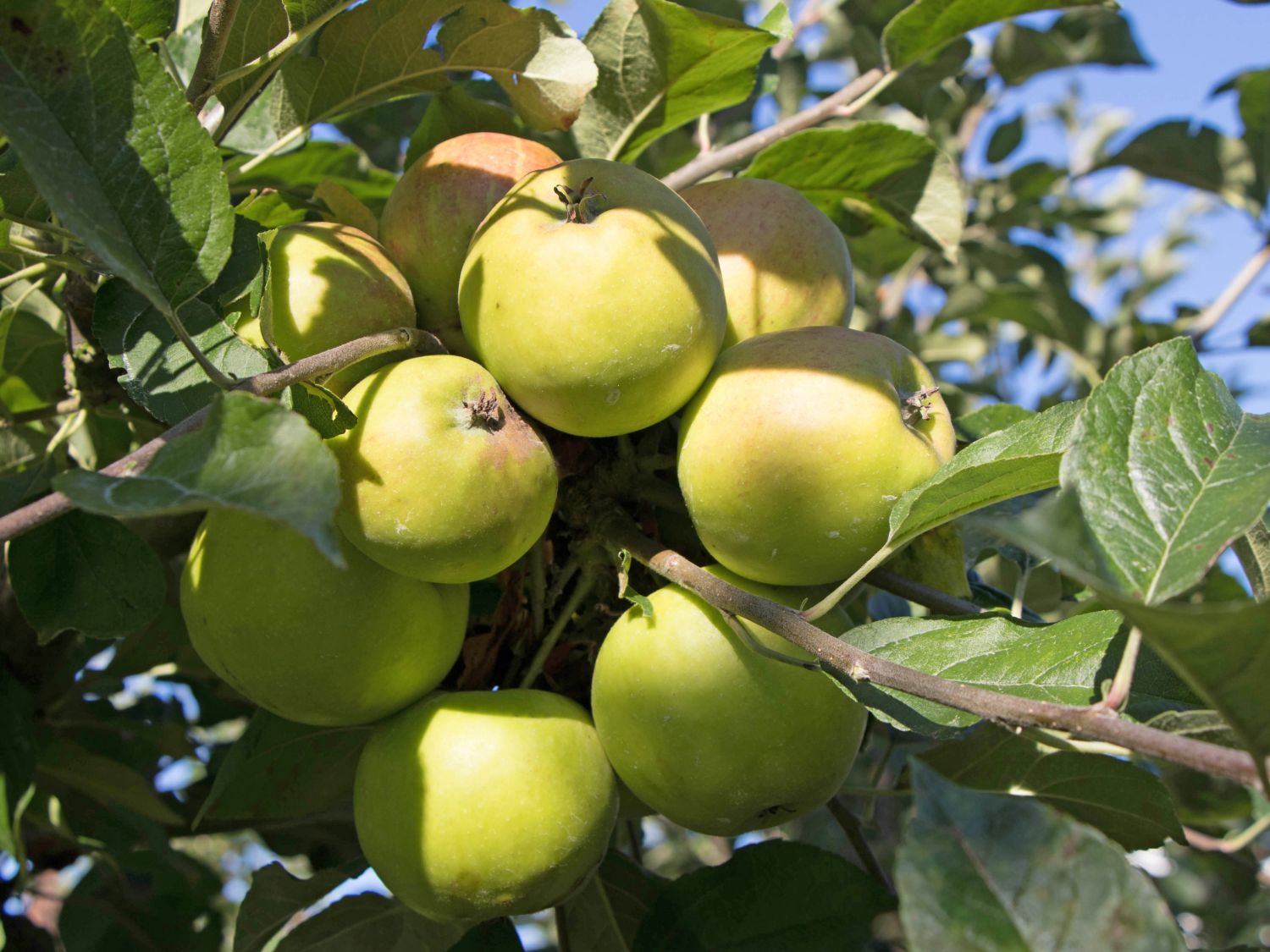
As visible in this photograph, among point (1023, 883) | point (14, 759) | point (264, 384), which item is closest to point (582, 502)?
point (264, 384)

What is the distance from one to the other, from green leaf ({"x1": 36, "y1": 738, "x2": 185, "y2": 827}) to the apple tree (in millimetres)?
111

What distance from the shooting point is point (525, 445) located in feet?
2.98

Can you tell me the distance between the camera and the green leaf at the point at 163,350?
89 cm

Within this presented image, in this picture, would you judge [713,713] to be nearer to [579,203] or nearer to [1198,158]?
[579,203]

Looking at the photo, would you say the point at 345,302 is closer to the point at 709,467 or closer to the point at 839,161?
the point at 709,467

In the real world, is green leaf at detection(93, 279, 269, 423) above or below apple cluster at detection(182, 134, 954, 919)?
above

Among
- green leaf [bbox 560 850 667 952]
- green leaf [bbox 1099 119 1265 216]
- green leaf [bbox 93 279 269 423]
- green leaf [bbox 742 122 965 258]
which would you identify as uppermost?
green leaf [bbox 93 279 269 423]

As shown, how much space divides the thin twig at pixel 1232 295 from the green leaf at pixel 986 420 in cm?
110

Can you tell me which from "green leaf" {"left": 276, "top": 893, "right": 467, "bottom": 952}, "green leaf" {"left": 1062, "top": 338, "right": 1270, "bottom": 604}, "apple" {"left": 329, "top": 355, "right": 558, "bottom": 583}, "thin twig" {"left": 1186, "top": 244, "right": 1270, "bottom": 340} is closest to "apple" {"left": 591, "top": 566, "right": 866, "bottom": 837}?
"apple" {"left": 329, "top": 355, "right": 558, "bottom": 583}

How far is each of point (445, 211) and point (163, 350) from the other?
287mm

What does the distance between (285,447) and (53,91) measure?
349 millimetres

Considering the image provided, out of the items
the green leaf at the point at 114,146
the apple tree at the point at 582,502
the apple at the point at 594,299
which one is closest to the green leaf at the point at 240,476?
Answer: the apple tree at the point at 582,502

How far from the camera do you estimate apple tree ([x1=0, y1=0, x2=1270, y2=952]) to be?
26.8 inches

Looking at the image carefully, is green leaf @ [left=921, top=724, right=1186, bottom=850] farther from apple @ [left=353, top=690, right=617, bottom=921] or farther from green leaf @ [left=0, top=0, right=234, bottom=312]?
green leaf @ [left=0, top=0, right=234, bottom=312]
